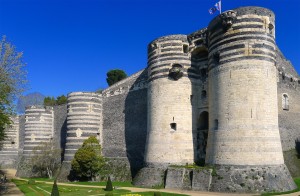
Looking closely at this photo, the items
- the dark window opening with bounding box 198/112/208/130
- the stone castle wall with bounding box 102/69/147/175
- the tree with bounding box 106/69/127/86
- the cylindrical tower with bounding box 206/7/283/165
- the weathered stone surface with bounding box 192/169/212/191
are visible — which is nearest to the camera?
the cylindrical tower with bounding box 206/7/283/165

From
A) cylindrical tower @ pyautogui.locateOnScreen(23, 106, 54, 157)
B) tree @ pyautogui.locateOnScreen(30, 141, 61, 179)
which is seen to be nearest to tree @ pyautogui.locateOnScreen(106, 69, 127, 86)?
cylindrical tower @ pyautogui.locateOnScreen(23, 106, 54, 157)

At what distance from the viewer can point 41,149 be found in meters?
42.4

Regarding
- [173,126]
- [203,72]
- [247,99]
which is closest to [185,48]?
[203,72]

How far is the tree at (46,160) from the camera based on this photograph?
133ft

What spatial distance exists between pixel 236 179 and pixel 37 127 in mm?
31268

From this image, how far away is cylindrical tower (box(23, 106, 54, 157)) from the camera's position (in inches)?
1729

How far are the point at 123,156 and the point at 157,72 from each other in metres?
11.4

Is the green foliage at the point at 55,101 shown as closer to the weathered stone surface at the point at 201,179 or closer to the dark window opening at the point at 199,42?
the dark window opening at the point at 199,42

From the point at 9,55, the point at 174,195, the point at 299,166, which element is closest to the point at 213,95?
the point at 174,195

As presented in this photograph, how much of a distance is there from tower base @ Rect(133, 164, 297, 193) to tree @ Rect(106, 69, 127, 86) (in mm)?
48813

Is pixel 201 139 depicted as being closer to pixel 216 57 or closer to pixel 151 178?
pixel 151 178

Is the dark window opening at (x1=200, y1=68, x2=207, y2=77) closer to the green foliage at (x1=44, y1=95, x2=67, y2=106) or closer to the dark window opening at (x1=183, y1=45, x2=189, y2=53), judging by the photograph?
the dark window opening at (x1=183, y1=45, x2=189, y2=53)

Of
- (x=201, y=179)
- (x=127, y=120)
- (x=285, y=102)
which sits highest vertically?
(x=285, y=102)

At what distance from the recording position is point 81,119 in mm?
37469
